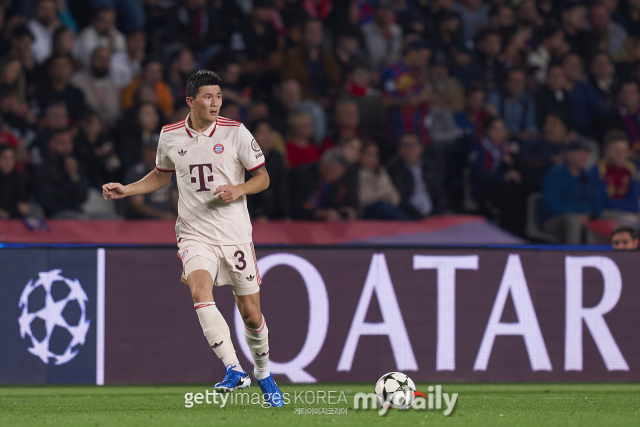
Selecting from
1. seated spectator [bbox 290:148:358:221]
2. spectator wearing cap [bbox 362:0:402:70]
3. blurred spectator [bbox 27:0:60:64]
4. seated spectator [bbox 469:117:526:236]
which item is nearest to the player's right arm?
seated spectator [bbox 290:148:358:221]

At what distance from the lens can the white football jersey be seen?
604 centimetres

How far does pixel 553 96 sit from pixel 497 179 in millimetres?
2388

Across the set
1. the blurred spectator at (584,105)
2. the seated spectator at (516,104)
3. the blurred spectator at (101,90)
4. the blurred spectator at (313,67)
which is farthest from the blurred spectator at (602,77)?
the blurred spectator at (101,90)

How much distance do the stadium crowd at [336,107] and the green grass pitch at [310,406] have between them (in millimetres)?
3245

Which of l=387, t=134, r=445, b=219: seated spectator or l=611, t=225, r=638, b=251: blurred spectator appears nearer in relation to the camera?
l=611, t=225, r=638, b=251: blurred spectator

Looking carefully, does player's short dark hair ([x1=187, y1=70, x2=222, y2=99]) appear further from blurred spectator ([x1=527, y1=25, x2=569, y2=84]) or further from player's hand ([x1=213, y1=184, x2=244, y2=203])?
blurred spectator ([x1=527, y1=25, x2=569, y2=84])

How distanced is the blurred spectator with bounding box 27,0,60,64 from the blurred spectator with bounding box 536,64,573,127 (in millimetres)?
6759

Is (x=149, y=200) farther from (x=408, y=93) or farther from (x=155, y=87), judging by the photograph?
(x=408, y=93)

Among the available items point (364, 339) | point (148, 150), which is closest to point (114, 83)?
point (148, 150)

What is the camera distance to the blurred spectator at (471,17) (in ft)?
49.7

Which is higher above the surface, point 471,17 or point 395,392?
point 471,17

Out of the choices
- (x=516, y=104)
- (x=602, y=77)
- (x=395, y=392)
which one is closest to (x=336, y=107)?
(x=516, y=104)

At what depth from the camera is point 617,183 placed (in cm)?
1224

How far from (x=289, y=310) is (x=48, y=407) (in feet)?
7.66
